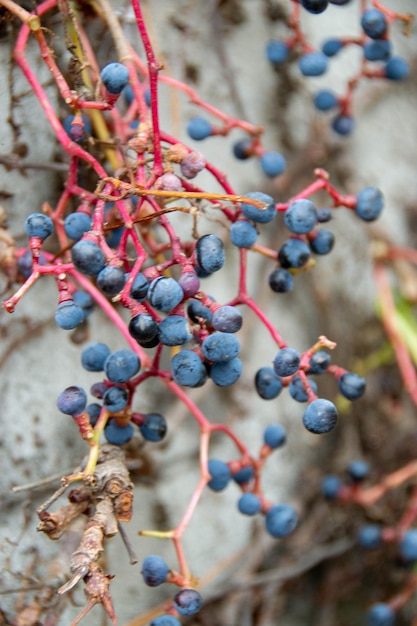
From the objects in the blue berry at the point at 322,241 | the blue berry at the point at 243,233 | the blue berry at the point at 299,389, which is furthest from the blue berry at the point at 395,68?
the blue berry at the point at 299,389

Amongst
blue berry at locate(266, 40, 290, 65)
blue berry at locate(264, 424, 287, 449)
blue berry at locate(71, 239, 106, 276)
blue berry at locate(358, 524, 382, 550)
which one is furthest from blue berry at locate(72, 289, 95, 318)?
blue berry at locate(358, 524, 382, 550)

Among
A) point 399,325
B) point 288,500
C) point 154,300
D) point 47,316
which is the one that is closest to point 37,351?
point 47,316

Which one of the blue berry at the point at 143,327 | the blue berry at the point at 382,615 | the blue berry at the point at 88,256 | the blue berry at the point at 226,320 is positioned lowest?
the blue berry at the point at 382,615

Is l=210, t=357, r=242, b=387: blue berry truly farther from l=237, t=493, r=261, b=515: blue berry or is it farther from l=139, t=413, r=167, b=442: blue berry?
l=237, t=493, r=261, b=515: blue berry

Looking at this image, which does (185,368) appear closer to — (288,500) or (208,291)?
(208,291)

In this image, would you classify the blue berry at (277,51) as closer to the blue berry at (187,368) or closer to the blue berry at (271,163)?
the blue berry at (271,163)

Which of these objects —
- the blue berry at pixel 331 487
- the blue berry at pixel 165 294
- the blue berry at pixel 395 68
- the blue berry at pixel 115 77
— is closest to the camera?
the blue berry at pixel 165 294

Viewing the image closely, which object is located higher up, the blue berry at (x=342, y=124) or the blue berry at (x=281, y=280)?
the blue berry at (x=342, y=124)
